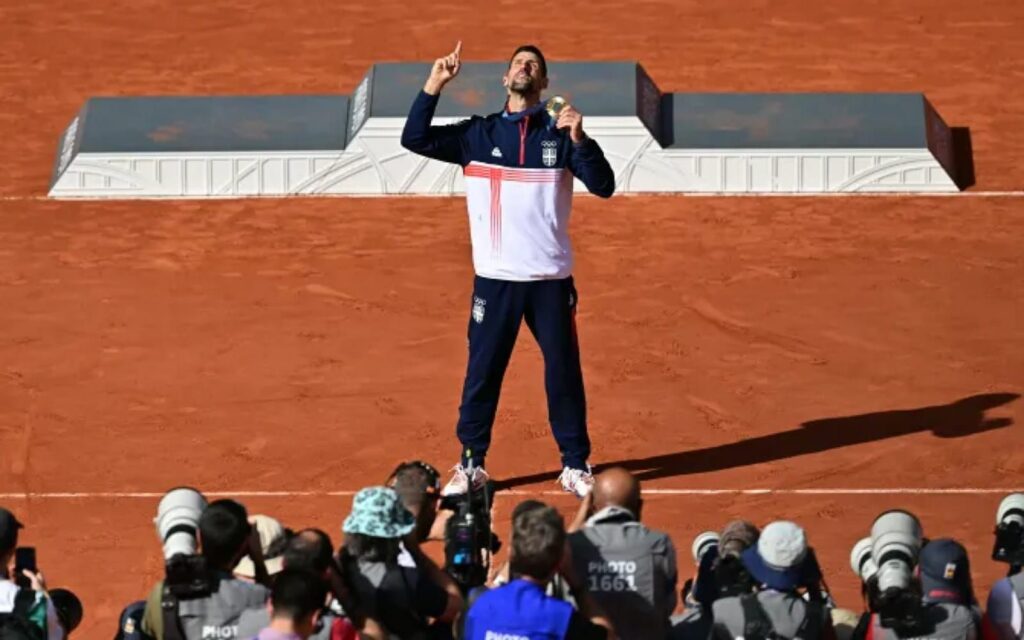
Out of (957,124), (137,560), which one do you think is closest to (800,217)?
(957,124)

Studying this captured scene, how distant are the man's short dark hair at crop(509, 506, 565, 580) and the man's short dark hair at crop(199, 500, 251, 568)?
3.70 feet

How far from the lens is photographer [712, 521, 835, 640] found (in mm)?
→ 9727

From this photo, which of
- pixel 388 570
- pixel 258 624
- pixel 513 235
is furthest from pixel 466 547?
pixel 513 235

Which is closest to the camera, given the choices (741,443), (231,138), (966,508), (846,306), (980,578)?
(980,578)

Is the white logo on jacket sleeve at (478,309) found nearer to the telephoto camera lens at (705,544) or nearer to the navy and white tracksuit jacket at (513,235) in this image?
the navy and white tracksuit jacket at (513,235)

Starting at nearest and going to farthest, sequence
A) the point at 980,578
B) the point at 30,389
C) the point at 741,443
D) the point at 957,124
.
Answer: the point at 980,578, the point at 741,443, the point at 30,389, the point at 957,124

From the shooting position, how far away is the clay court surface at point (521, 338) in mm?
14828

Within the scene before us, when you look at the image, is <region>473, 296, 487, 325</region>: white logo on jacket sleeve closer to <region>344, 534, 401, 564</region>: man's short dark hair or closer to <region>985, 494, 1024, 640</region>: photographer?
<region>344, 534, 401, 564</region>: man's short dark hair

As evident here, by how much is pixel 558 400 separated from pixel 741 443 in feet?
6.57

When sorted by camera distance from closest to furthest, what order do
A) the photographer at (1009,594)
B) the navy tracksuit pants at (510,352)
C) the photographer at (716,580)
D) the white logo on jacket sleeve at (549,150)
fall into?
the photographer at (716,580)
the photographer at (1009,594)
the white logo on jacket sleeve at (549,150)
the navy tracksuit pants at (510,352)

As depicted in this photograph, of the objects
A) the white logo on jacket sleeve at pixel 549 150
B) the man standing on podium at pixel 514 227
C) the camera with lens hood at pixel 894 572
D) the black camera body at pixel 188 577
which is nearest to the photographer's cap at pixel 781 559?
the camera with lens hood at pixel 894 572

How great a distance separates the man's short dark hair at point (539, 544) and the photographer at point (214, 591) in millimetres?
1083

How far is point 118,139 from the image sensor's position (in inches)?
846

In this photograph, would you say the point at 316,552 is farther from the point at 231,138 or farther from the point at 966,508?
the point at 231,138
